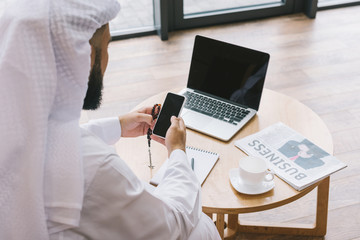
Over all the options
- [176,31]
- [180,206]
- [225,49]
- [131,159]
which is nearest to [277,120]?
[225,49]

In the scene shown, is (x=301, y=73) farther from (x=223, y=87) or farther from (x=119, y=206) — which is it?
(x=119, y=206)

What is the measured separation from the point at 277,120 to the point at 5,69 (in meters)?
1.04

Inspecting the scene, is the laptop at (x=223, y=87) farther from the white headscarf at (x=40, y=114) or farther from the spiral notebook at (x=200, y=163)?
the white headscarf at (x=40, y=114)

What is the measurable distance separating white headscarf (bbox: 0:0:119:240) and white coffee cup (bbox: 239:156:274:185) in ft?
1.88

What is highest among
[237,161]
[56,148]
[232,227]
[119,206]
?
[56,148]

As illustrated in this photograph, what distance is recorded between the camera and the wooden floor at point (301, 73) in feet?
6.69

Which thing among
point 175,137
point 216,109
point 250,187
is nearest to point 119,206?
point 175,137

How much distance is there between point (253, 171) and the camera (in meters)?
1.32

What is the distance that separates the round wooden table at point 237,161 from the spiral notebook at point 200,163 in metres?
0.02

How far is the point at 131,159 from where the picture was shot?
59.1 inches

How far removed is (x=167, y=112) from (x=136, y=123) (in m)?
0.12

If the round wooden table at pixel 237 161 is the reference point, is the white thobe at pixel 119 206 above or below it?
above

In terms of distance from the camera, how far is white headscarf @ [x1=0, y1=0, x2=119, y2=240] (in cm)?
88

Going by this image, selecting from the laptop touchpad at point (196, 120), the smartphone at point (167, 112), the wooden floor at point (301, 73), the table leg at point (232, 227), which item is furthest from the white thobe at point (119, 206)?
the wooden floor at point (301, 73)
